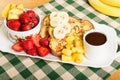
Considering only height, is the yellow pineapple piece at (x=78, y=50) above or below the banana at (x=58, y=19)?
below

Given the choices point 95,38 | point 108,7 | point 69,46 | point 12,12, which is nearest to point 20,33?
point 12,12

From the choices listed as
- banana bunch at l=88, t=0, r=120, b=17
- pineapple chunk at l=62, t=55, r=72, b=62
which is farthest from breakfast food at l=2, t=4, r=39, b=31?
banana bunch at l=88, t=0, r=120, b=17

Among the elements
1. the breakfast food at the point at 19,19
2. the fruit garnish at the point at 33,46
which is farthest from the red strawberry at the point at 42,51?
the breakfast food at the point at 19,19

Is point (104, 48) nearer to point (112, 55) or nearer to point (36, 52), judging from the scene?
point (112, 55)

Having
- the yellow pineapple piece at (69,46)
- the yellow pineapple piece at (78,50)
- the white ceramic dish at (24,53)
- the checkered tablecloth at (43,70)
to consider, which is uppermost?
the yellow pineapple piece at (69,46)

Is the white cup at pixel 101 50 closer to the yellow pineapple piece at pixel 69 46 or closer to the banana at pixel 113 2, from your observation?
the yellow pineapple piece at pixel 69 46

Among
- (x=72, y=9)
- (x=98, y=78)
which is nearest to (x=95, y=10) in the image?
(x=72, y=9)
